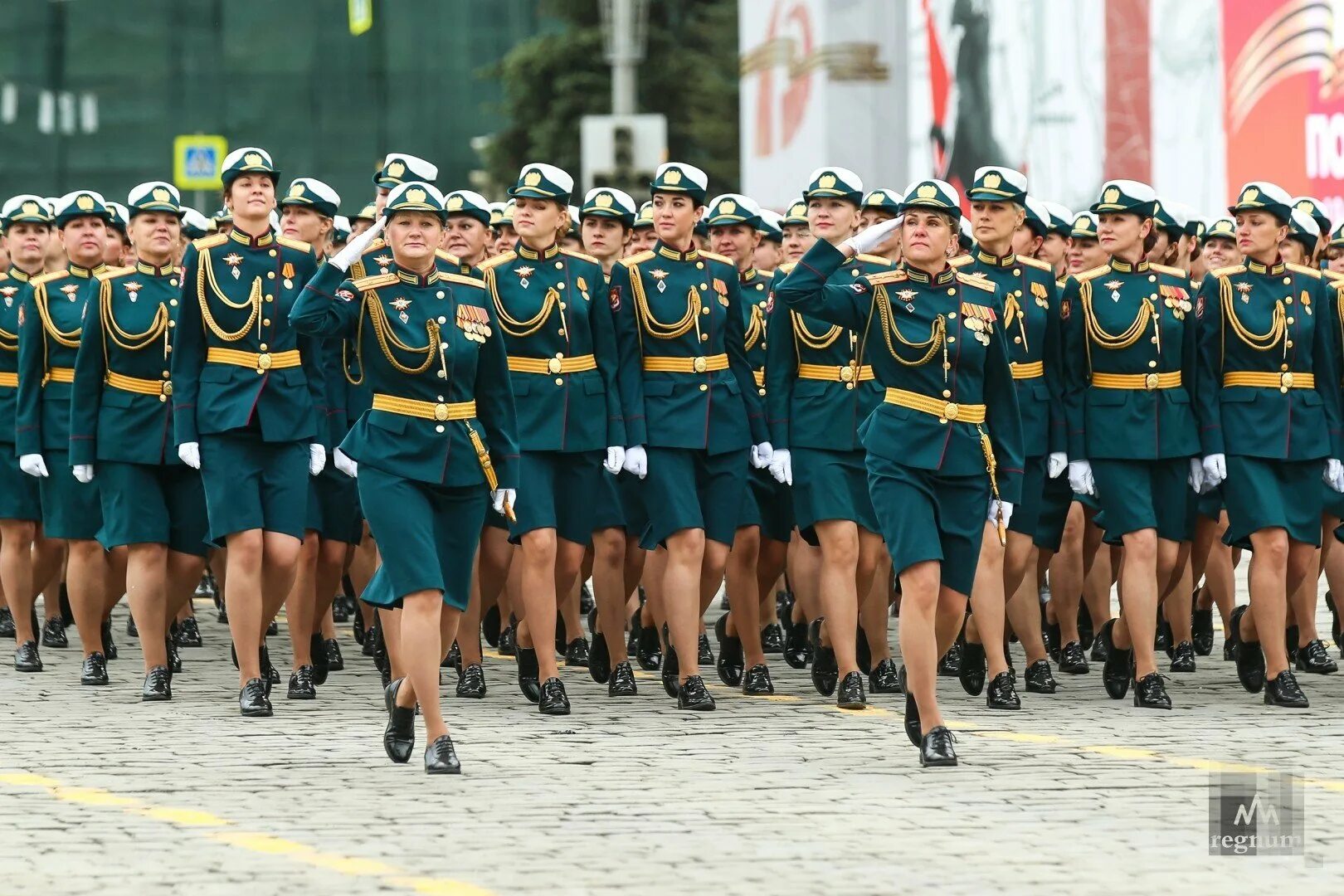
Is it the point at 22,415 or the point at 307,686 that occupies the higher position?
the point at 22,415

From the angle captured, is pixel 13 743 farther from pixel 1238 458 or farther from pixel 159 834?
pixel 1238 458

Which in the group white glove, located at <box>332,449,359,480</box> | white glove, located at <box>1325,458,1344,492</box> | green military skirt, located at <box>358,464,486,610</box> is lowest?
green military skirt, located at <box>358,464,486,610</box>

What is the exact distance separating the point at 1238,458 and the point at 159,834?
5688 millimetres

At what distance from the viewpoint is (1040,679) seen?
41.1 feet

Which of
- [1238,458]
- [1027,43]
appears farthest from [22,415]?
[1027,43]

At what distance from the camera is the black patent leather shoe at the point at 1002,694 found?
11.8 m

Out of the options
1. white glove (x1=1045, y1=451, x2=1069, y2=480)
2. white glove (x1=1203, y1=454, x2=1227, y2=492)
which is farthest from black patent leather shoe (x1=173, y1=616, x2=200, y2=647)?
white glove (x1=1203, y1=454, x2=1227, y2=492)

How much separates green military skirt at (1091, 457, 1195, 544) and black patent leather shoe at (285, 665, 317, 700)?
11.7 feet

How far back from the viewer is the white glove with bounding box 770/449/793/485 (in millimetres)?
12352

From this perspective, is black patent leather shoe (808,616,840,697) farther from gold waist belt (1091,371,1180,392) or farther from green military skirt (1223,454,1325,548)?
green military skirt (1223,454,1325,548)

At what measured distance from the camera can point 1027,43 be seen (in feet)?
84.5

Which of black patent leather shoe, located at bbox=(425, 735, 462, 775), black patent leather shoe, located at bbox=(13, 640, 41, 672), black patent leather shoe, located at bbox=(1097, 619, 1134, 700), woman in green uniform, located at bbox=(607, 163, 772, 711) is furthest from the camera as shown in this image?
black patent leather shoe, located at bbox=(13, 640, 41, 672)

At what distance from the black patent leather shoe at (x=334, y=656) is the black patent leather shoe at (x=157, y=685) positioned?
4.40 ft

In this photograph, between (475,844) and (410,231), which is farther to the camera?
(410,231)
